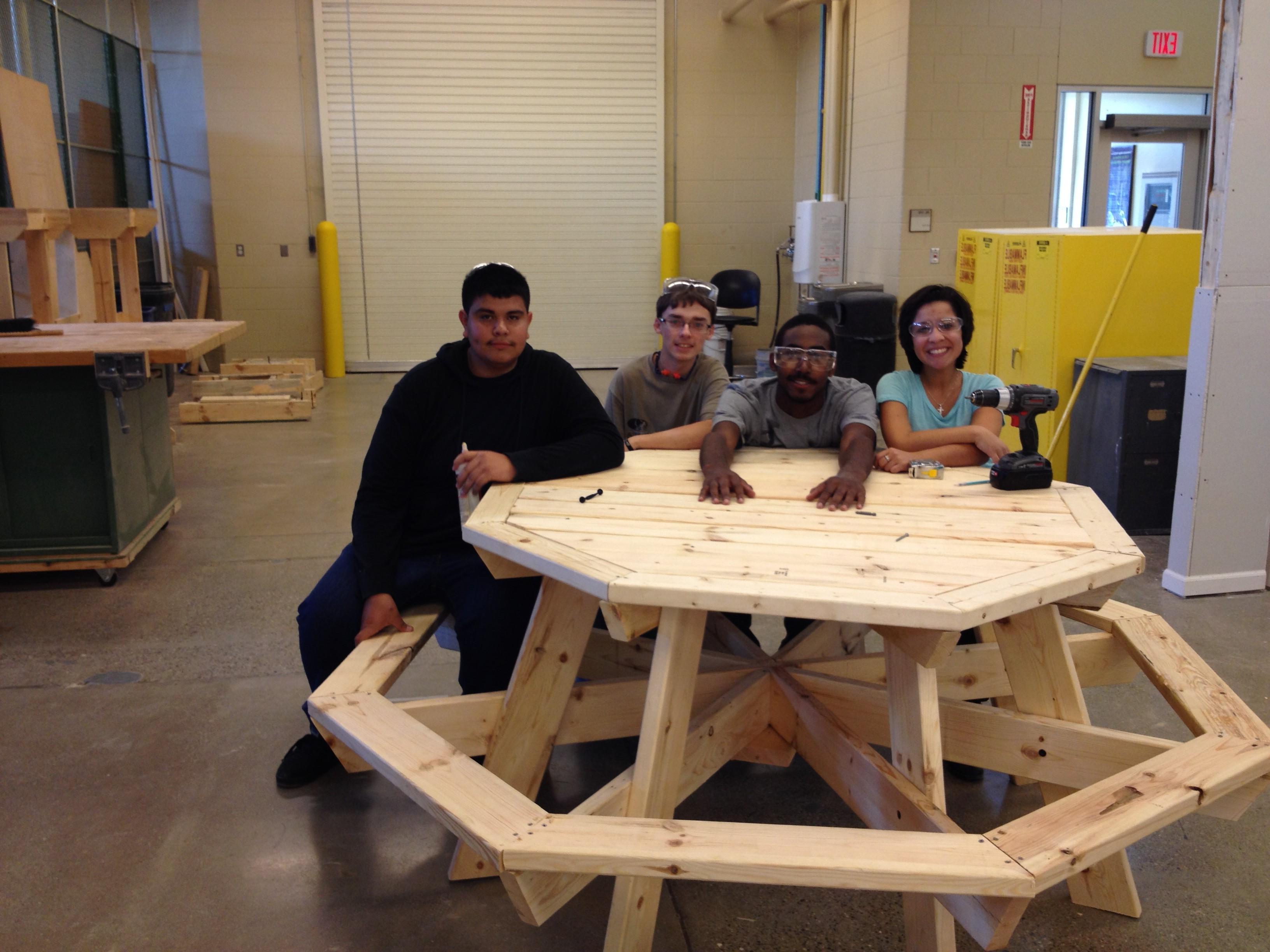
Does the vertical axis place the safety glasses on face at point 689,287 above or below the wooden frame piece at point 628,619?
above

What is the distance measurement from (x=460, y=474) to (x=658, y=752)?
0.86 m

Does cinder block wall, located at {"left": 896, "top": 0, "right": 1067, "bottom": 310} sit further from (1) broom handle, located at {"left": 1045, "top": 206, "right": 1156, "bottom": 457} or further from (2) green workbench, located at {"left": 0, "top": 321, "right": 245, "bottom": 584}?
(2) green workbench, located at {"left": 0, "top": 321, "right": 245, "bottom": 584}

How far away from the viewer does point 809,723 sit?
246 centimetres

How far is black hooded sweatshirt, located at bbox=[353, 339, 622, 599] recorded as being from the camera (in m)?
2.70

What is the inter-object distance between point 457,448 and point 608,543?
82 centimetres

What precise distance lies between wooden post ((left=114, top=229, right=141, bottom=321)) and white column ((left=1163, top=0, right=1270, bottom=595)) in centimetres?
534

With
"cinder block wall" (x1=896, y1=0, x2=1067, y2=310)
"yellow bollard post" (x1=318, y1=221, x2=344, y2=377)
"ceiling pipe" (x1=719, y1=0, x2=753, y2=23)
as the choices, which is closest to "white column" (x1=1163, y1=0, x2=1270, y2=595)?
"cinder block wall" (x1=896, y1=0, x2=1067, y2=310)

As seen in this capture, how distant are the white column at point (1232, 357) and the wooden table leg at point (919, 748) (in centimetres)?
260

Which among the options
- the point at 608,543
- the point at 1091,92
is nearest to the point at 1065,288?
the point at 1091,92

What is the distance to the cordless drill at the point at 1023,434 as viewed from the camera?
2.57 meters

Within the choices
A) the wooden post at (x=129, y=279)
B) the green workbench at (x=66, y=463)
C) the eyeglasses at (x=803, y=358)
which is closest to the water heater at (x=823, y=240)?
the wooden post at (x=129, y=279)

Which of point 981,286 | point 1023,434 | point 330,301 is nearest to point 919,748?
point 1023,434

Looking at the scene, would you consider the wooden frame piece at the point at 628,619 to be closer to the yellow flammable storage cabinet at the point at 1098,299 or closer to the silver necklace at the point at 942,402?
the silver necklace at the point at 942,402

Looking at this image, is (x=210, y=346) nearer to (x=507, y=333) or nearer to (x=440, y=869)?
(x=507, y=333)
